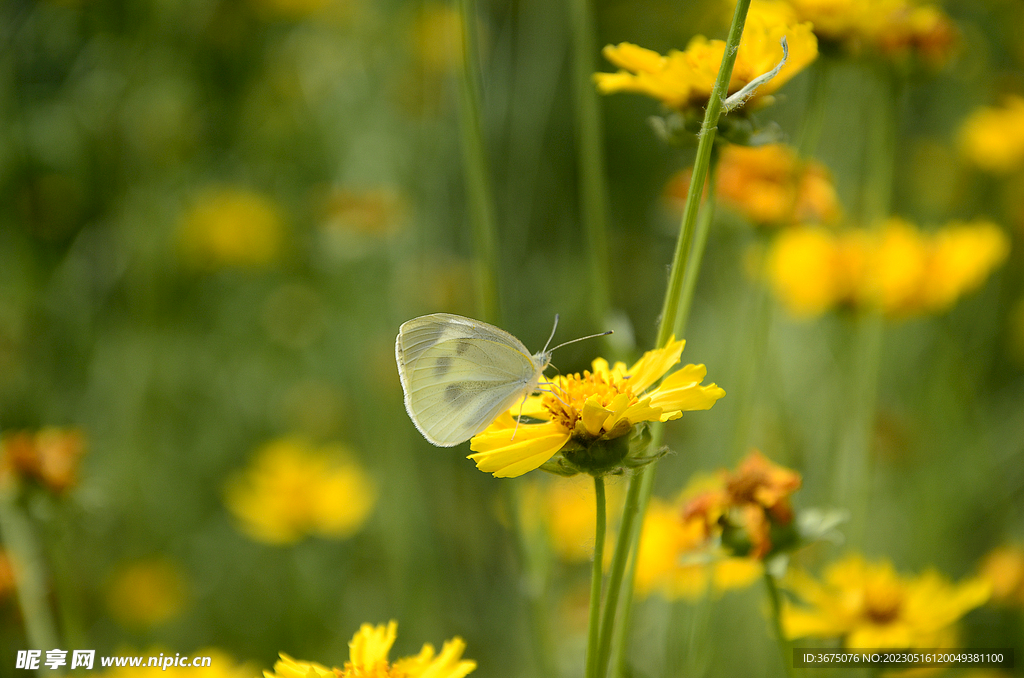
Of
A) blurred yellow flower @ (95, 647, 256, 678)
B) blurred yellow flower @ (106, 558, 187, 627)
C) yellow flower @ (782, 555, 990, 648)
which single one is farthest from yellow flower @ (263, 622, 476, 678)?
blurred yellow flower @ (106, 558, 187, 627)

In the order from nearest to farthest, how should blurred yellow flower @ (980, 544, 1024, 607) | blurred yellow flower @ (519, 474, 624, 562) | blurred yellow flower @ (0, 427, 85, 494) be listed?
1. blurred yellow flower @ (0, 427, 85, 494)
2. blurred yellow flower @ (980, 544, 1024, 607)
3. blurred yellow flower @ (519, 474, 624, 562)

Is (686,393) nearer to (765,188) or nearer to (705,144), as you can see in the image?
(705,144)

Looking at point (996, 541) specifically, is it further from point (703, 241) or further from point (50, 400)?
point (50, 400)

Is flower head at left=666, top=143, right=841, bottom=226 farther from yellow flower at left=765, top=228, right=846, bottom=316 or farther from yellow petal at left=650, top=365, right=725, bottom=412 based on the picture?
yellow petal at left=650, top=365, right=725, bottom=412

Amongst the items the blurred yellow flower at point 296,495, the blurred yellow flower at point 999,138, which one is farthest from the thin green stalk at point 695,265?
the blurred yellow flower at point 999,138

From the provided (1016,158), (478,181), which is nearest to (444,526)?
(478,181)
